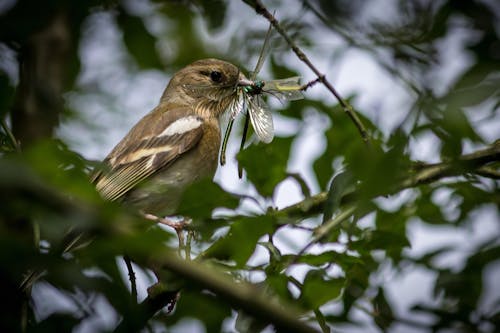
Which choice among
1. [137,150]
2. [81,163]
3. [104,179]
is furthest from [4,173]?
[137,150]

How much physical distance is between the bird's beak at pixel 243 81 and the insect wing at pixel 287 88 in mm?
421

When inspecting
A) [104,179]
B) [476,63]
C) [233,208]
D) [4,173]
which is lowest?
[104,179]

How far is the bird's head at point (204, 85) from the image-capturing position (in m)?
5.71

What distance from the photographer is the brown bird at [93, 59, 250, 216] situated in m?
4.84

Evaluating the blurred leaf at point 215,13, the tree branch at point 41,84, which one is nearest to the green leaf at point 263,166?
the blurred leaf at point 215,13

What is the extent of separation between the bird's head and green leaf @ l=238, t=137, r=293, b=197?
8.87ft

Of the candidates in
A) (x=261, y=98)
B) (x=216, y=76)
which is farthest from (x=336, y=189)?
(x=216, y=76)

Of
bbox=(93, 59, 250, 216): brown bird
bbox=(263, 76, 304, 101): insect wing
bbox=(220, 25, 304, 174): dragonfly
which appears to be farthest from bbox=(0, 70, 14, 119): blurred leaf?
bbox=(93, 59, 250, 216): brown bird

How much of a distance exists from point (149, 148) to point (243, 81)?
110 centimetres

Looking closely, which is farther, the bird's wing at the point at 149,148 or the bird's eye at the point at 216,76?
the bird's eye at the point at 216,76

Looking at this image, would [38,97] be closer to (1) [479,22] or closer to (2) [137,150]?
(2) [137,150]

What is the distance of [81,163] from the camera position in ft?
6.17

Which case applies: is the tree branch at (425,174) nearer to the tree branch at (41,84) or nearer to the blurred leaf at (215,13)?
the blurred leaf at (215,13)

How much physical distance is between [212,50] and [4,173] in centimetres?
537
